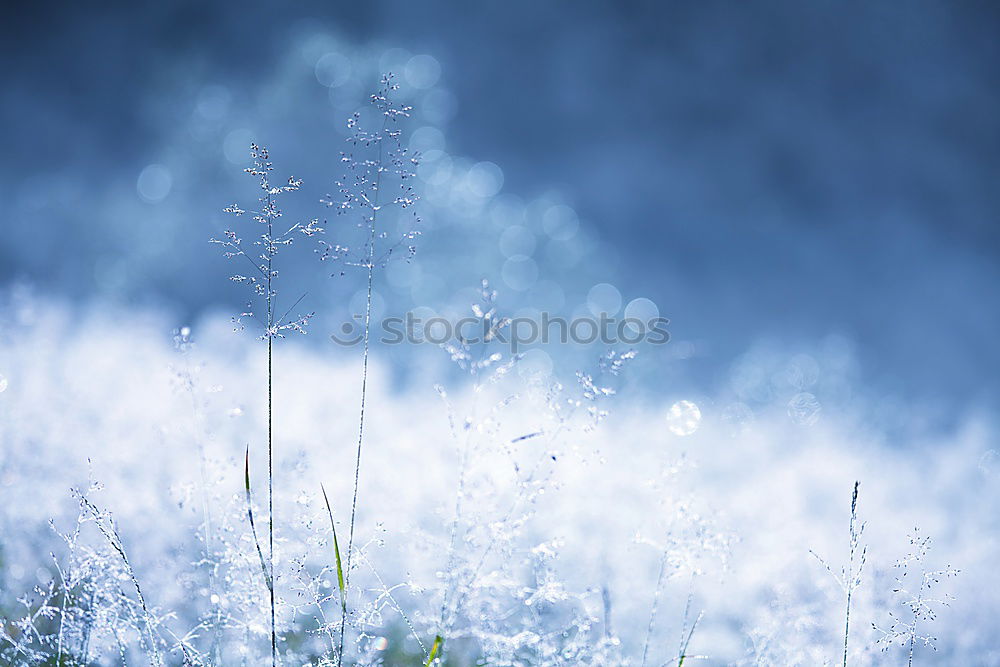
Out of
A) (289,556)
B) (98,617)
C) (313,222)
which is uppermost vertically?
(313,222)

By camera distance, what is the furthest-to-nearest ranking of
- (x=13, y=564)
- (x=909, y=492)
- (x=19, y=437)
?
1. (x=909, y=492)
2. (x=19, y=437)
3. (x=13, y=564)

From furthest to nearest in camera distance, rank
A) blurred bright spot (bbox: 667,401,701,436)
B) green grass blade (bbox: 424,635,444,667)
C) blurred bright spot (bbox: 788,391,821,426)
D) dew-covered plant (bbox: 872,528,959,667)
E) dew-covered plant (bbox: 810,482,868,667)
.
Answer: blurred bright spot (bbox: 788,391,821,426)
blurred bright spot (bbox: 667,401,701,436)
dew-covered plant (bbox: 872,528,959,667)
dew-covered plant (bbox: 810,482,868,667)
green grass blade (bbox: 424,635,444,667)

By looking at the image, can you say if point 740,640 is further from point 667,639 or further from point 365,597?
point 365,597

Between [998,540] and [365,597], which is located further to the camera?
[998,540]

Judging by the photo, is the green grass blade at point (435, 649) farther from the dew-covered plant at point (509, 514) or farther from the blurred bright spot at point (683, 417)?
the blurred bright spot at point (683, 417)

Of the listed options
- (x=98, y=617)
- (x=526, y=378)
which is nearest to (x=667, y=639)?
(x=526, y=378)

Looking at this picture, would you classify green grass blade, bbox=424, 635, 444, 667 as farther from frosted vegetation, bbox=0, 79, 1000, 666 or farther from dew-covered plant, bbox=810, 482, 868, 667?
dew-covered plant, bbox=810, 482, 868, 667

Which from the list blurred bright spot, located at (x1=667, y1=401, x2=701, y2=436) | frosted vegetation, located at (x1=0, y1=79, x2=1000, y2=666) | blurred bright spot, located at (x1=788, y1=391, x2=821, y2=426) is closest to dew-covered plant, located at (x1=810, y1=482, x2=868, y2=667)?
frosted vegetation, located at (x1=0, y1=79, x2=1000, y2=666)
